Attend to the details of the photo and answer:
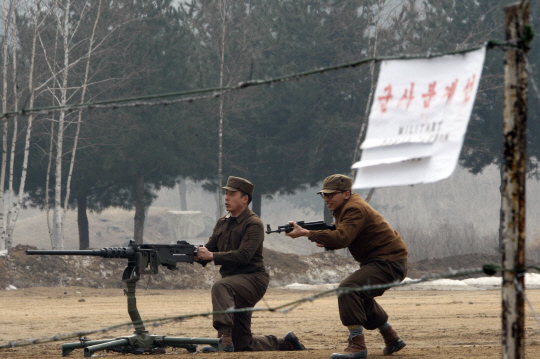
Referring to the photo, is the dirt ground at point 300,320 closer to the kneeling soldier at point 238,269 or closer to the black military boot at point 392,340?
the black military boot at point 392,340

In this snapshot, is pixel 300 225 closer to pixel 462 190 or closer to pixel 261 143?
pixel 261 143

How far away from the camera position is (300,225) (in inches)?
323

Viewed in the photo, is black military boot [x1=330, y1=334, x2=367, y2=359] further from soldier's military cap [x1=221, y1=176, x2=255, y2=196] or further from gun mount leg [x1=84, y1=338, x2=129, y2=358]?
gun mount leg [x1=84, y1=338, x2=129, y2=358]

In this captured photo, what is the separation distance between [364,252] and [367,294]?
1.55ft

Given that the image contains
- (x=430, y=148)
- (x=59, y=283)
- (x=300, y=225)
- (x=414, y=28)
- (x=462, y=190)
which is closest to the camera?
(x=430, y=148)

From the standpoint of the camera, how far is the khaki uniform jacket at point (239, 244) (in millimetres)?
8727

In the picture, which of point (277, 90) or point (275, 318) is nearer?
point (275, 318)

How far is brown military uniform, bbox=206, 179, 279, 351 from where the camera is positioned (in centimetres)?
856

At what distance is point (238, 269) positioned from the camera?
8969 mm

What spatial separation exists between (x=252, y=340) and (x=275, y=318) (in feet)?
17.4

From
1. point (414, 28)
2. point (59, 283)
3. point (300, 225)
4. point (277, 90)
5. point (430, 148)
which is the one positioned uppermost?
point (414, 28)

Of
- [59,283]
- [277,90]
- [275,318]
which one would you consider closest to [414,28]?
[277,90]

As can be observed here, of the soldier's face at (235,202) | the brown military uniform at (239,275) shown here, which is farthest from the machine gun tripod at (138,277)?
the soldier's face at (235,202)

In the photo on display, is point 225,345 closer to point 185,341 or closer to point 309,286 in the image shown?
point 185,341
